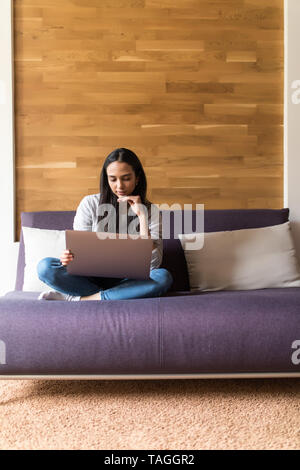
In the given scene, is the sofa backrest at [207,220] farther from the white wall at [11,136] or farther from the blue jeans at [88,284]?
the blue jeans at [88,284]

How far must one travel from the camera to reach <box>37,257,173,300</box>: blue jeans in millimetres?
1644

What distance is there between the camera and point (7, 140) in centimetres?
248

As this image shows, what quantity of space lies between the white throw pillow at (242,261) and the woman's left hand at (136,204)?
366mm

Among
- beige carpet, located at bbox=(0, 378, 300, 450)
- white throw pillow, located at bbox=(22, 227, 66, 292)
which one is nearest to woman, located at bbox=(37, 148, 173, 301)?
white throw pillow, located at bbox=(22, 227, 66, 292)

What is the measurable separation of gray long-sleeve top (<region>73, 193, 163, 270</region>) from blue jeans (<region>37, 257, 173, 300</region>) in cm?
17

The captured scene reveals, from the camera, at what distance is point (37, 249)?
210 centimetres

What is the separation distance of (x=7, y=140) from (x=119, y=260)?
142 centimetres

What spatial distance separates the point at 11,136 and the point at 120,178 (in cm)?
97

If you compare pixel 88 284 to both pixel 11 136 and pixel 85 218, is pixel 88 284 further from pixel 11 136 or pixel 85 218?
pixel 11 136

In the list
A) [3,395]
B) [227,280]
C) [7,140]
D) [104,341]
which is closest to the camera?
[104,341]

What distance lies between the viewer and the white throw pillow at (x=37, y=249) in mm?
2033

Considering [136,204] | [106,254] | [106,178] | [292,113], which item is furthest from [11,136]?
[292,113]

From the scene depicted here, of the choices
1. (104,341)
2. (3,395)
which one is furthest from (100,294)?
(3,395)

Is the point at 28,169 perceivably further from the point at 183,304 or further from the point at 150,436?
the point at 150,436
